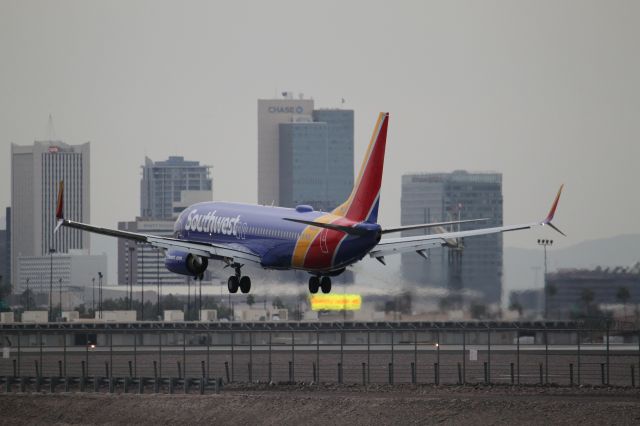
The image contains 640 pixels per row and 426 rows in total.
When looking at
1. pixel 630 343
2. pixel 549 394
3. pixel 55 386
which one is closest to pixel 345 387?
pixel 549 394

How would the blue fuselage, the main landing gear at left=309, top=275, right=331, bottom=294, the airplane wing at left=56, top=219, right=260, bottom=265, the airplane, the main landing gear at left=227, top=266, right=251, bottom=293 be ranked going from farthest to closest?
the main landing gear at left=227, top=266, right=251, bottom=293 → the airplane wing at left=56, top=219, right=260, bottom=265 → the main landing gear at left=309, top=275, right=331, bottom=294 → the blue fuselage → the airplane

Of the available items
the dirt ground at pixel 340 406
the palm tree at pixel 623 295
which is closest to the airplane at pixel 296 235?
the dirt ground at pixel 340 406

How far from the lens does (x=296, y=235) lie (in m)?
98.6

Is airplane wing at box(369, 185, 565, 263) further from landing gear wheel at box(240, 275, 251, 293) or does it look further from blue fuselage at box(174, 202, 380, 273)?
landing gear wheel at box(240, 275, 251, 293)

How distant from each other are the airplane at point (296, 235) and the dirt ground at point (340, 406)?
7.90 metres

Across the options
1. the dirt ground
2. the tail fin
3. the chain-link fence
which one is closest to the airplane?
the tail fin

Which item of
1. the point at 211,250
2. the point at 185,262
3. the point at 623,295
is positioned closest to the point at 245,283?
the point at 211,250

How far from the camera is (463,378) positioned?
98.5 m

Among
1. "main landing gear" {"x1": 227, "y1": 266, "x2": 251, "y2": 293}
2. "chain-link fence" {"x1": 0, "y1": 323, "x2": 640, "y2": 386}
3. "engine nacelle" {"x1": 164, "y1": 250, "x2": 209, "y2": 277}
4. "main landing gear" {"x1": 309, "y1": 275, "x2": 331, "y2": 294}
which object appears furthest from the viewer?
"chain-link fence" {"x1": 0, "y1": 323, "x2": 640, "y2": 386}

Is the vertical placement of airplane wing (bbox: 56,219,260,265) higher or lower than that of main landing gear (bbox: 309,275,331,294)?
higher

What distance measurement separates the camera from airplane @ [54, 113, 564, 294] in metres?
94.9

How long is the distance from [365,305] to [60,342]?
3635 centimetres

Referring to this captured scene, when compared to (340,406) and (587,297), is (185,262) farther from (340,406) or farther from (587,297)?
(587,297)

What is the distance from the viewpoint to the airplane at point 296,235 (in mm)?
94875
